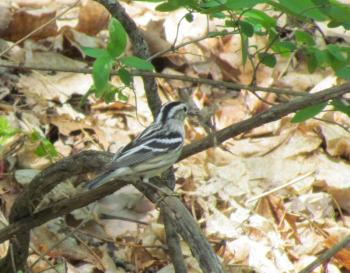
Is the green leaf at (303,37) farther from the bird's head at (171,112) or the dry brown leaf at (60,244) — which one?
the dry brown leaf at (60,244)

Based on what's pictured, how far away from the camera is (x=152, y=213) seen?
228 inches

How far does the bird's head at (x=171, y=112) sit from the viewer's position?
4725 mm

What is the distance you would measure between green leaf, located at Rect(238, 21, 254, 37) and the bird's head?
1245 millimetres

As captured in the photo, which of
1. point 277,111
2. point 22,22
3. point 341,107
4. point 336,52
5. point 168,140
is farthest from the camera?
point 22,22

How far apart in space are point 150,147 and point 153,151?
102mm

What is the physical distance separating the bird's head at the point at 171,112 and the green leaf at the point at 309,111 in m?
1.31

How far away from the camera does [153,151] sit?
4633 millimetres

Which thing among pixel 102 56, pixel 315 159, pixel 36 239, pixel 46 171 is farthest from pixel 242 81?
pixel 102 56

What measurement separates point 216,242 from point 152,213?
0.50 m

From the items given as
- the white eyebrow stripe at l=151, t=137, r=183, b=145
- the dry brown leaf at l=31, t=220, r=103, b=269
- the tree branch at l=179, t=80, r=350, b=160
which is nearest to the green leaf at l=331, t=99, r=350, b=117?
the tree branch at l=179, t=80, r=350, b=160

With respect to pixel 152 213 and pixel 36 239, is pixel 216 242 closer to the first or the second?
pixel 152 213

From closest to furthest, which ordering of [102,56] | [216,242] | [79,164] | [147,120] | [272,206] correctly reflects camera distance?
[102,56], [79,164], [216,242], [272,206], [147,120]

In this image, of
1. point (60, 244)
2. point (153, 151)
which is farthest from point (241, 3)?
point (60, 244)

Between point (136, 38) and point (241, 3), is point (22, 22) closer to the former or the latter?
point (136, 38)
